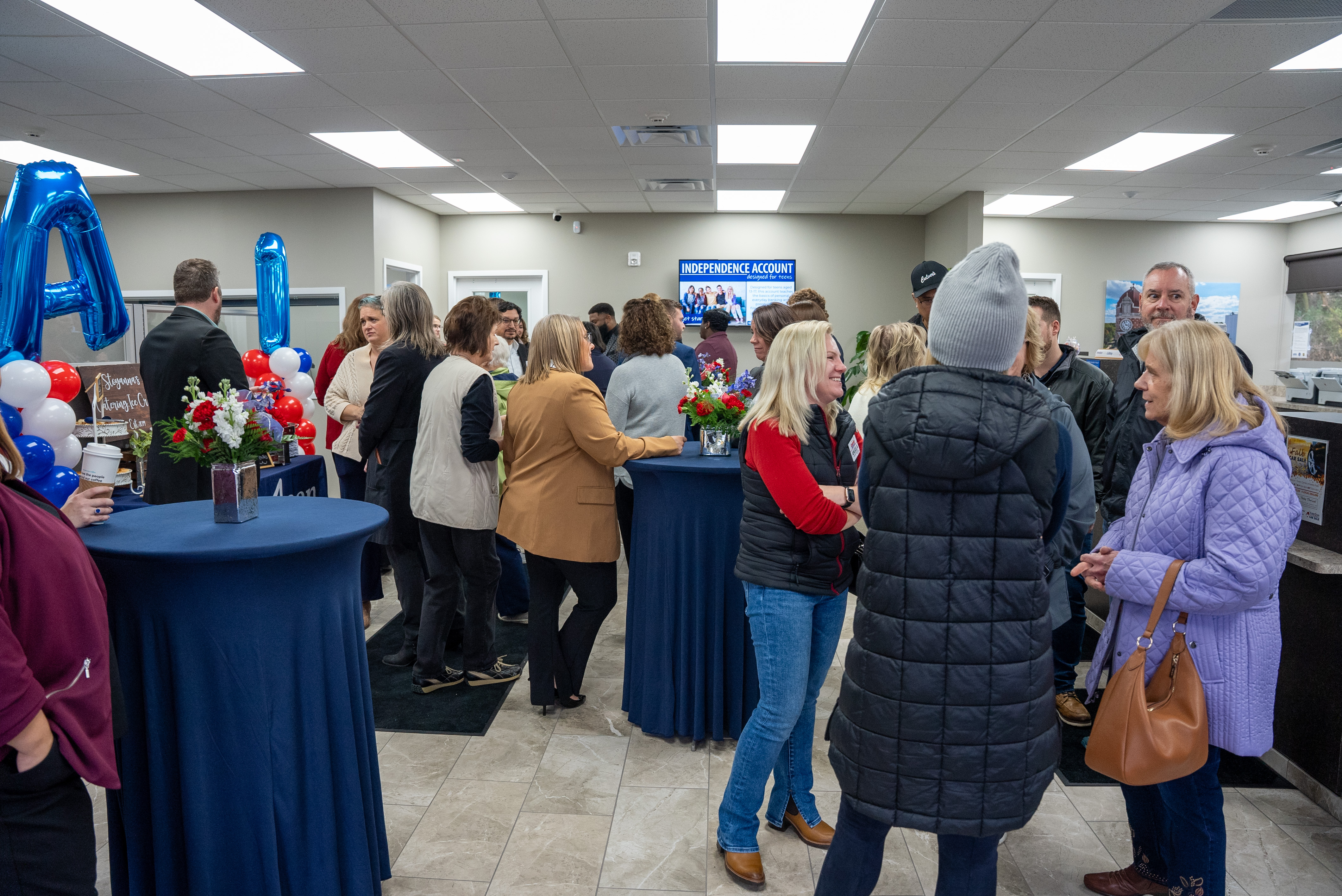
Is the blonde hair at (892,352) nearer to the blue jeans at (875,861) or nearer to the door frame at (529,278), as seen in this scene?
the blue jeans at (875,861)

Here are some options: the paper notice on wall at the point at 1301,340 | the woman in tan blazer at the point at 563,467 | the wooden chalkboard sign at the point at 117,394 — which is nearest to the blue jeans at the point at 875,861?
the woman in tan blazer at the point at 563,467

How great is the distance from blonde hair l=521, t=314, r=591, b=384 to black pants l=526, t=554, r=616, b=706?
2.27 ft

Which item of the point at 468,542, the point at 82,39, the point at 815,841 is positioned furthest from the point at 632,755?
the point at 82,39

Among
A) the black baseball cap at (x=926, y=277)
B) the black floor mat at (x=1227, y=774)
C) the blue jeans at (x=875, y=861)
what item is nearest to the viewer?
the blue jeans at (x=875, y=861)

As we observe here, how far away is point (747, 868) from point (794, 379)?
Result: 51.4 inches

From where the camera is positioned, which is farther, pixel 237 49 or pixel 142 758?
pixel 237 49

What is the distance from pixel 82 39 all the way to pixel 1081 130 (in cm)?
603

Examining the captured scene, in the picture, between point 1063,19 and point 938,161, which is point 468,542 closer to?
point 1063,19

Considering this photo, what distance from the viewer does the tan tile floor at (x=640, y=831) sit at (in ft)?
7.41

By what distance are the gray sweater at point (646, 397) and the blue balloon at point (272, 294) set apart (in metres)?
2.84

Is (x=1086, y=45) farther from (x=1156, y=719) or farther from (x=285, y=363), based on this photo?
(x=285, y=363)

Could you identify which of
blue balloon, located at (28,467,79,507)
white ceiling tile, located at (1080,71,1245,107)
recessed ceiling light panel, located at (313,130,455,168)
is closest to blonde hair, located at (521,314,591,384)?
blue balloon, located at (28,467,79,507)

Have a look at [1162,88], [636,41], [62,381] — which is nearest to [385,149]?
[636,41]

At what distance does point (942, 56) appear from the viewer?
4320mm
